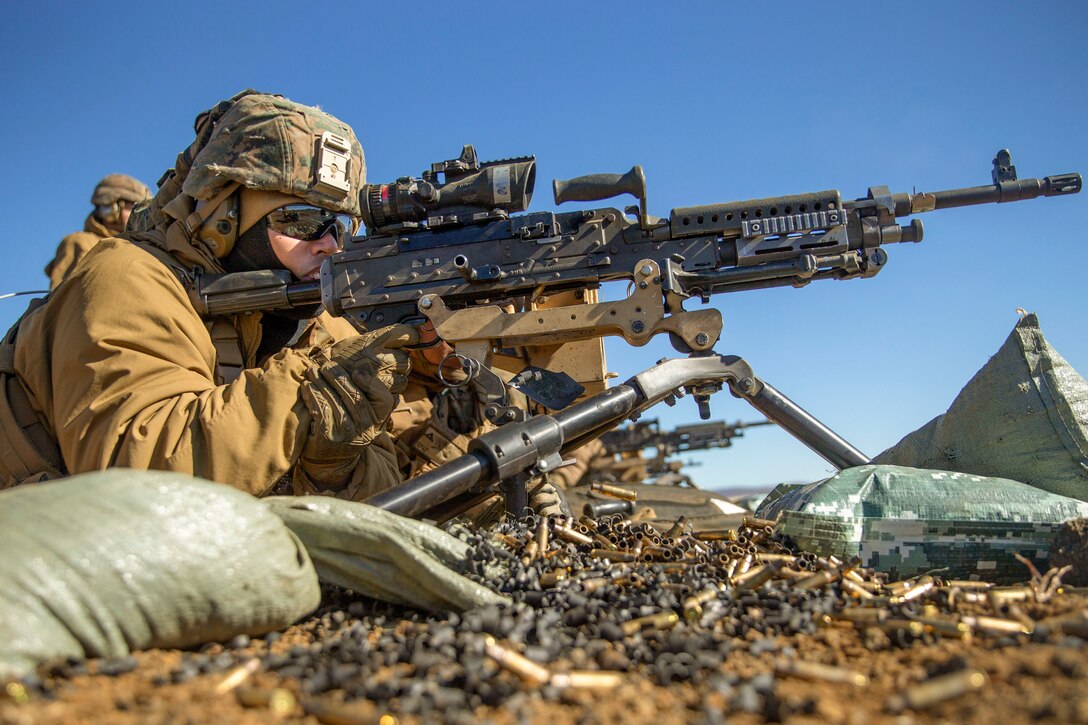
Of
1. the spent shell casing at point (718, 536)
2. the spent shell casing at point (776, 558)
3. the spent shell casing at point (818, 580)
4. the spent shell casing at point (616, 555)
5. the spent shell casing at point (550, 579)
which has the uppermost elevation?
the spent shell casing at point (550, 579)

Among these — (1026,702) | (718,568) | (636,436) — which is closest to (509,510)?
(718,568)

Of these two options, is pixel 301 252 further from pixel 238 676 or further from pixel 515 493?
pixel 238 676

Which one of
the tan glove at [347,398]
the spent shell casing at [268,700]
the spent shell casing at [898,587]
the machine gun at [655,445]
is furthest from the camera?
the machine gun at [655,445]

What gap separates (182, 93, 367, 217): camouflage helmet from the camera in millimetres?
4250

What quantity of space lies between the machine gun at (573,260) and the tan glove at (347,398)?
0.40m

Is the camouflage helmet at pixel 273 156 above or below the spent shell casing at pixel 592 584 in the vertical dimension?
above

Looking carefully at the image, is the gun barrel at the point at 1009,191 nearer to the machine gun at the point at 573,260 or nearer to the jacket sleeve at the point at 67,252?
the machine gun at the point at 573,260

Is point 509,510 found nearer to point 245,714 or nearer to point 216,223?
point 245,714

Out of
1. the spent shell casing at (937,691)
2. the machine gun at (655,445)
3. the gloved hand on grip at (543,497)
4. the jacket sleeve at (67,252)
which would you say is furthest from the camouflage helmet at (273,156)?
the machine gun at (655,445)

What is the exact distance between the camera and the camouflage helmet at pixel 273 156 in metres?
4.25

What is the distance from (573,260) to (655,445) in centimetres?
1057

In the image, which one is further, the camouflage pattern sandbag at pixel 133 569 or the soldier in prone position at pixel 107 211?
the soldier in prone position at pixel 107 211

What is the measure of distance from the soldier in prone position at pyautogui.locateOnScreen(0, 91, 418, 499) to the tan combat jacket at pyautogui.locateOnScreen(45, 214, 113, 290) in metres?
3.96

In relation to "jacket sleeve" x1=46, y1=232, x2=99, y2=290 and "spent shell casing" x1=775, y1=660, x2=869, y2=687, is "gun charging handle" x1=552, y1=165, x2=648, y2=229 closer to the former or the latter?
"spent shell casing" x1=775, y1=660, x2=869, y2=687
